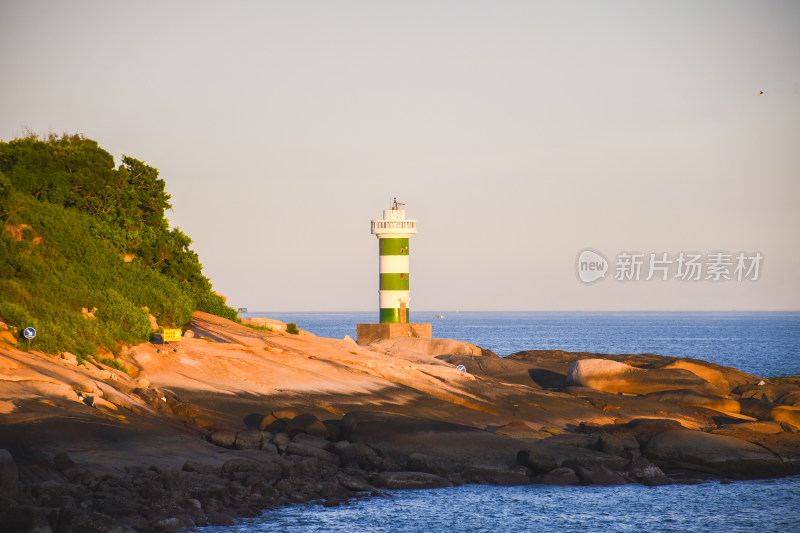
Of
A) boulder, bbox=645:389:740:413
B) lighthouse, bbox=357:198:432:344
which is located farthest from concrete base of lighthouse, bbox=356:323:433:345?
boulder, bbox=645:389:740:413

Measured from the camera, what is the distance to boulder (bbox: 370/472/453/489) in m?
21.8

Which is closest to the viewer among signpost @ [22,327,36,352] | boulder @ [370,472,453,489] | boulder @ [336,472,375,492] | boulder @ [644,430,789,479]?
boulder @ [336,472,375,492]

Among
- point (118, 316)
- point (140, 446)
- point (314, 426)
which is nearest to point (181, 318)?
point (118, 316)

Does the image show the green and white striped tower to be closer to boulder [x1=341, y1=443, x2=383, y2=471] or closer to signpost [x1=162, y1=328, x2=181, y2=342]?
signpost [x1=162, y1=328, x2=181, y2=342]

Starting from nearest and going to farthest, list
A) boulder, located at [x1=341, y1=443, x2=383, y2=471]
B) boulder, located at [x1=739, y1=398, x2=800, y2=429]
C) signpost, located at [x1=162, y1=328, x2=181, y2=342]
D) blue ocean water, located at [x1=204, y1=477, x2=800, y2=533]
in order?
blue ocean water, located at [x1=204, y1=477, x2=800, y2=533]
boulder, located at [x1=341, y1=443, x2=383, y2=471]
signpost, located at [x1=162, y1=328, x2=181, y2=342]
boulder, located at [x1=739, y1=398, x2=800, y2=429]

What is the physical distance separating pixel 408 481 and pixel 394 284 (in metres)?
29.7

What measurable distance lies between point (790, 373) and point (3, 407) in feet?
180

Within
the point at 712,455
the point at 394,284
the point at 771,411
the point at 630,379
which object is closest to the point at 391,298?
the point at 394,284

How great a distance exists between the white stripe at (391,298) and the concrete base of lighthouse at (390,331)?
111 centimetres

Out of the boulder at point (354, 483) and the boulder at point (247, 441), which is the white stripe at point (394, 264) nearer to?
the boulder at point (247, 441)

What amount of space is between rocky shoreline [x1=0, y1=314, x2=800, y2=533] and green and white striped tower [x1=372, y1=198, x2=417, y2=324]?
53.1 feet

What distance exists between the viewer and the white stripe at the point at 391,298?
5147 centimetres

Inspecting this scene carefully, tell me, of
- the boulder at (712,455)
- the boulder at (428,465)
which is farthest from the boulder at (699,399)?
the boulder at (428,465)

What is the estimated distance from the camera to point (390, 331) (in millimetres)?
51094
